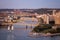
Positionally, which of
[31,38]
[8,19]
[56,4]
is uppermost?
[56,4]

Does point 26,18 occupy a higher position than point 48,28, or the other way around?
point 26,18

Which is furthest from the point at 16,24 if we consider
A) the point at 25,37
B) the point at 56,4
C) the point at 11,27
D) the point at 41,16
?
the point at 56,4

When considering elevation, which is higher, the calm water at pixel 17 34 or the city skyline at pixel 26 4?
the city skyline at pixel 26 4

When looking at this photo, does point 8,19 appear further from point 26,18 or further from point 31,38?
point 31,38

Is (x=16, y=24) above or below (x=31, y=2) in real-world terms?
below

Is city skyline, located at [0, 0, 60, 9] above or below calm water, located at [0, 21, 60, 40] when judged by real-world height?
above

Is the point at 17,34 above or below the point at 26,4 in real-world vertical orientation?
below

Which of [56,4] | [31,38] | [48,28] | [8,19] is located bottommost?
[31,38]

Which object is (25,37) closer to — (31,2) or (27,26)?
(27,26)

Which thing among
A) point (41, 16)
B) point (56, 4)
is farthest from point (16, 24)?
point (56, 4)
